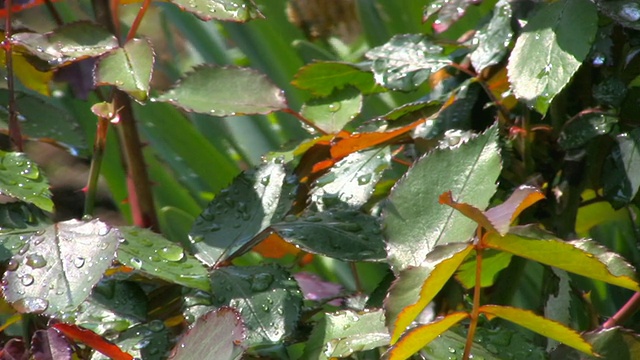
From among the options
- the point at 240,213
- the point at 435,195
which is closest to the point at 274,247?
the point at 240,213

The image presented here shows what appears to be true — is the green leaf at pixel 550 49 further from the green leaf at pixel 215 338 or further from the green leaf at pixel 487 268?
the green leaf at pixel 215 338

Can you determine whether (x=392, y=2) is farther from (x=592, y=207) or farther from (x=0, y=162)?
(x=0, y=162)

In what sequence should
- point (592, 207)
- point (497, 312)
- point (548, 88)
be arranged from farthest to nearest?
point (592, 207) < point (548, 88) < point (497, 312)

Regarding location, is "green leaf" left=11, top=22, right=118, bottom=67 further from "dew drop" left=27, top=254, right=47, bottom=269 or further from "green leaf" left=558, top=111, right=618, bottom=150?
"green leaf" left=558, top=111, right=618, bottom=150

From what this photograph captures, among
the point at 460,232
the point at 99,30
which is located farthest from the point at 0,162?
the point at 460,232

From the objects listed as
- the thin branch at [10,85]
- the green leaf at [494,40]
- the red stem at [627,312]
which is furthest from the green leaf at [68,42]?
the red stem at [627,312]

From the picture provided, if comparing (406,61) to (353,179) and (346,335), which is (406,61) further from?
(346,335)
